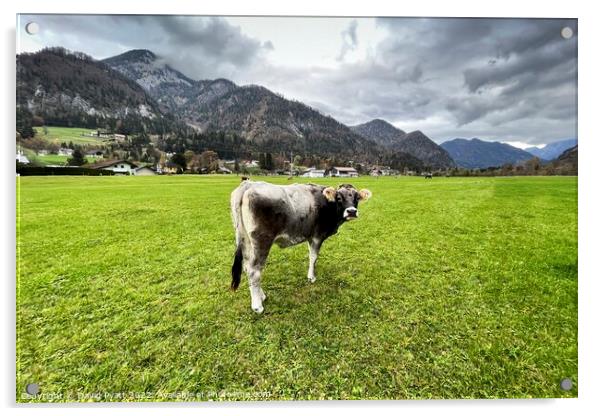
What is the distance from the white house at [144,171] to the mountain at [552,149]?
14.7 feet

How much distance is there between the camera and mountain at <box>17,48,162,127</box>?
2.34 metres

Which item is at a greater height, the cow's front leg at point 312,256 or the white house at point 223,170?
the white house at point 223,170

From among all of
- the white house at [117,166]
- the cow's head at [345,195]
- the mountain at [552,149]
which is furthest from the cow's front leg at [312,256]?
the mountain at [552,149]

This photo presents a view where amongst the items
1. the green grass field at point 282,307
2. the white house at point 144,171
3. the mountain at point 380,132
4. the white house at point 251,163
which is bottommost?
the green grass field at point 282,307

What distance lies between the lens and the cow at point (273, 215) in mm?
2107

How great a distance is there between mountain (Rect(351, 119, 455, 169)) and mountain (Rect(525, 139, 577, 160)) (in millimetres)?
848

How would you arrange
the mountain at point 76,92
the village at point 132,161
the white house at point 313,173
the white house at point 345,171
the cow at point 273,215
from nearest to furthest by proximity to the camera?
the cow at point 273,215, the mountain at point 76,92, the village at point 132,161, the white house at point 313,173, the white house at point 345,171

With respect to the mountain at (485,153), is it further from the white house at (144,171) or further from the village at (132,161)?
the white house at (144,171)

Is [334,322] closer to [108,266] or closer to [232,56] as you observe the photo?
[108,266]

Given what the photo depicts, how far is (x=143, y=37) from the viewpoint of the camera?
2566 mm

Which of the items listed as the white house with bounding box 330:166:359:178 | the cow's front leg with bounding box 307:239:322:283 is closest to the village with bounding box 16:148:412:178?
the white house with bounding box 330:166:359:178

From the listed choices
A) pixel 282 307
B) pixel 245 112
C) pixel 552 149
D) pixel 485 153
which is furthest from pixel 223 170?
pixel 552 149

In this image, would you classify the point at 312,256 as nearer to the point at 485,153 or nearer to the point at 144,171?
the point at 144,171
